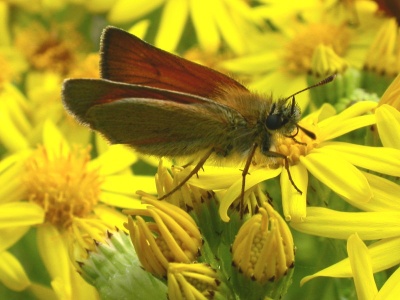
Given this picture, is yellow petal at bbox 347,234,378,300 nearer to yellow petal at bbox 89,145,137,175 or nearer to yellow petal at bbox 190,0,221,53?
yellow petal at bbox 89,145,137,175

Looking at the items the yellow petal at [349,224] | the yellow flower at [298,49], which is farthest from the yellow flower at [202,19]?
the yellow petal at [349,224]

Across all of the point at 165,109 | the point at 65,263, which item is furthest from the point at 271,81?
the point at 165,109

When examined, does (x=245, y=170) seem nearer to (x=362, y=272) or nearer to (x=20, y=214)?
(x=362, y=272)

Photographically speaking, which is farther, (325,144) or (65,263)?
(65,263)

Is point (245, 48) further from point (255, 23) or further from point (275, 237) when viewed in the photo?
point (275, 237)

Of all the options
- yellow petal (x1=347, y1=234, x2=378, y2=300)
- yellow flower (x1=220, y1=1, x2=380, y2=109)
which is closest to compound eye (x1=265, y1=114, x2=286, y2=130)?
yellow petal (x1=347, y1=234, x2=378, y2=300)

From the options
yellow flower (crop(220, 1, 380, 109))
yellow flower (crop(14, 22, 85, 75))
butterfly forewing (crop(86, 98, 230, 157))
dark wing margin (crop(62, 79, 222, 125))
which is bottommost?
yellow flower (crop(220, 1, 380, 109))

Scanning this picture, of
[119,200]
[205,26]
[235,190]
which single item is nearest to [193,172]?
[235,190]
